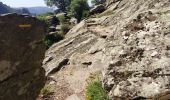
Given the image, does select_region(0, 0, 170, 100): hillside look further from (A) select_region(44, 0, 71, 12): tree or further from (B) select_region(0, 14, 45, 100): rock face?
(A) select_region(44, 0, 71, 12): tree

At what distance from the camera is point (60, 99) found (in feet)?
62.7

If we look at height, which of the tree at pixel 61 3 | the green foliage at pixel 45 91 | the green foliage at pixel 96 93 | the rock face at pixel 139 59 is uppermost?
the rock face at pixel 139 59

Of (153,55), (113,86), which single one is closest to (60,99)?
(113,86)

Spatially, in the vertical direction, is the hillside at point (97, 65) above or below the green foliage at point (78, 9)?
above

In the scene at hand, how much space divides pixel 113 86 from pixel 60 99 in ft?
19.6

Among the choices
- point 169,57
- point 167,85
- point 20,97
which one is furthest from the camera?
point 169,57

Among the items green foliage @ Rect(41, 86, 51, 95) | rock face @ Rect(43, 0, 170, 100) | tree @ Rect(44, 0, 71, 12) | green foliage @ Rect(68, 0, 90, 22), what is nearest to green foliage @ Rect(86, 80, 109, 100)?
rock face @ Rect(43, 0, 170, 100)

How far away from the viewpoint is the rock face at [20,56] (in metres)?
9.59

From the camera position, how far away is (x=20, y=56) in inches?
399

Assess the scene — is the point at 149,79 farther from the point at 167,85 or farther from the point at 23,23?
the point at 23,23

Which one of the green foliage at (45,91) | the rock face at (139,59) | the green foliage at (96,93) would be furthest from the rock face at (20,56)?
the green foliage at (45,91)

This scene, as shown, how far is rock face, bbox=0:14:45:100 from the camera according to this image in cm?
959

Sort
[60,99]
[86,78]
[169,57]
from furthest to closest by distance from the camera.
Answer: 1. [86,78]
2. [60,99]
3. [169,57]

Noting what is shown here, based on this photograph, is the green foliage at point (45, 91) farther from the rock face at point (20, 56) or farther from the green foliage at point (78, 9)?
the green foliage at point (78, 9)
